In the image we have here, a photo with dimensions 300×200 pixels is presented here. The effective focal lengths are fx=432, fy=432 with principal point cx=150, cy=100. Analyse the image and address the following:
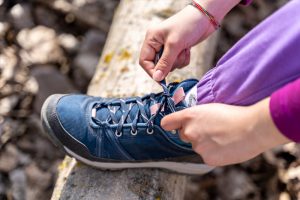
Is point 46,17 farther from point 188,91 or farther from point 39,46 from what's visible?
point 188,91

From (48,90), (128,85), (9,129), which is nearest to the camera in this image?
(128,85)

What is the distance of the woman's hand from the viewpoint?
1341 millimetres

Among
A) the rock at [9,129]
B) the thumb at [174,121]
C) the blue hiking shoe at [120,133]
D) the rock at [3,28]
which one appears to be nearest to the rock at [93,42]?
the rock at [3,28]

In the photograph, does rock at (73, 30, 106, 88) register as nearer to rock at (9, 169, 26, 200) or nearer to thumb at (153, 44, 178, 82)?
rock at (9, 169, 26, 200)

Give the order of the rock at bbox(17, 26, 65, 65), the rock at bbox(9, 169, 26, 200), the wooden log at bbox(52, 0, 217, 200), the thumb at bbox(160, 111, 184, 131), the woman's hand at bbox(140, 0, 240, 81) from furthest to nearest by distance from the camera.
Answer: the rock at bbox(17, 26, 65, 65) → the rock at bbox(9, 169, 26, 200) → the wooden log at bbox(52, 0, 217, 200) → the woman's hand at bbox(140, 0, 240, 81) → the thumb at bbox(160, 111, 184, 131)

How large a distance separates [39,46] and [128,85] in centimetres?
89

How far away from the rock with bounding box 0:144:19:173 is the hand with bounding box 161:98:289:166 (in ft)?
3.98

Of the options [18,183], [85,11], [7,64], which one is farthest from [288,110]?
[85,11]

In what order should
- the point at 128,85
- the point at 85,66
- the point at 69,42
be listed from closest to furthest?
the point at 128,85, the point at 85,66, the point at 69,42

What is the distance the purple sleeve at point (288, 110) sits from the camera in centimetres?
89

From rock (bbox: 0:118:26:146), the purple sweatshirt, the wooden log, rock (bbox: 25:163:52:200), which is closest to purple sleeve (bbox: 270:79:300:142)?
the purple sweatshirt

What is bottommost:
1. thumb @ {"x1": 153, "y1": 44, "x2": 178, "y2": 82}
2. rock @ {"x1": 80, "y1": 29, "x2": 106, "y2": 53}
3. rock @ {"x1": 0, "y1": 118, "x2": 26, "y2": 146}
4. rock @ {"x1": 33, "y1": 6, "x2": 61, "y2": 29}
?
rock @ {"x1": 0, "y1": 118, "x2": 26, "y2": 146}

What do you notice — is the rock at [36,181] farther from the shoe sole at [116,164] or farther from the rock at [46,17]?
the rock at [46,17]

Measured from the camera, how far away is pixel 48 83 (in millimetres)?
2338
